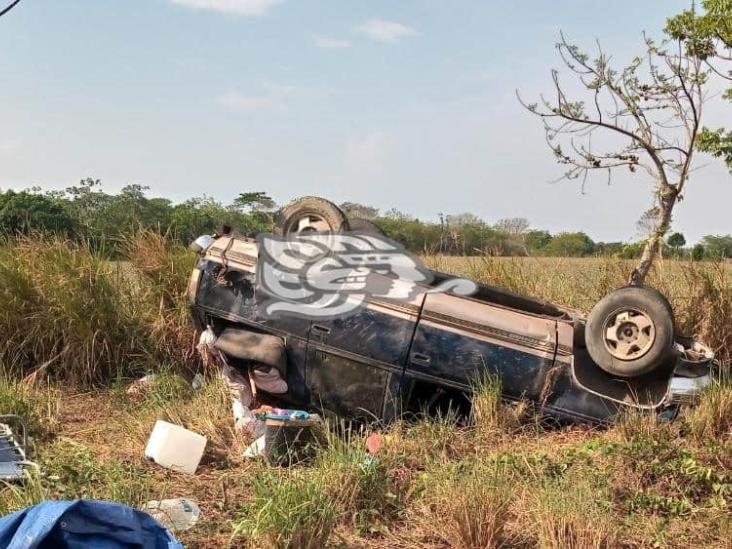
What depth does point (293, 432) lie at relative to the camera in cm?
493

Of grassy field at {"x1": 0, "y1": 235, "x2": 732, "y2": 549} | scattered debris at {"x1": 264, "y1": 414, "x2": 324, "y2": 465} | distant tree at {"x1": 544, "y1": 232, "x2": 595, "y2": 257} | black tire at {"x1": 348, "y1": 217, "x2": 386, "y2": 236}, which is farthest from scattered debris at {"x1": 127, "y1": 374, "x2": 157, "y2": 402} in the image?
distant tree at {"x1": 544, "y1": 232, "x2": 595, "y2": 257}

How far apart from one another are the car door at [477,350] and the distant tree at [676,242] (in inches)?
116

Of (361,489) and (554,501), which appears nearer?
(554,501)

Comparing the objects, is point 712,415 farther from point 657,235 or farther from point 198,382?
point 198,382

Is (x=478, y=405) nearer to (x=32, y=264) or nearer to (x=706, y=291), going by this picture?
(x=706, y=291)

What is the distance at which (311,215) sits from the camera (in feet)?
20.0

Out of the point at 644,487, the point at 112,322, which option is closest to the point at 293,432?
the point at 644,487

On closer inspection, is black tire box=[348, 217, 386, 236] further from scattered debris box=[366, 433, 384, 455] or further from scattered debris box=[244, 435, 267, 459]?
scattered debris box=[244, 435, 267, 459]

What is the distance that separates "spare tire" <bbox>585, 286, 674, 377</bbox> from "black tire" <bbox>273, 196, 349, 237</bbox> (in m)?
2.17

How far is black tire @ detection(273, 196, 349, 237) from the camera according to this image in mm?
6000

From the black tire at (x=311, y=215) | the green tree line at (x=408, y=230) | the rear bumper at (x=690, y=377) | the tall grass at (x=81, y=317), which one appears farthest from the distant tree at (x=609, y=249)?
the tall grass at (x=81, y=317)

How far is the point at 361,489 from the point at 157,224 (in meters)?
5.26

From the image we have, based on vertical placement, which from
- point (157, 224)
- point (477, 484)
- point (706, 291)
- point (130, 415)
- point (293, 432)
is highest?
point (706, 291)

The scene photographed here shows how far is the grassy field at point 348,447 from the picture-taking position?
3709 mm
